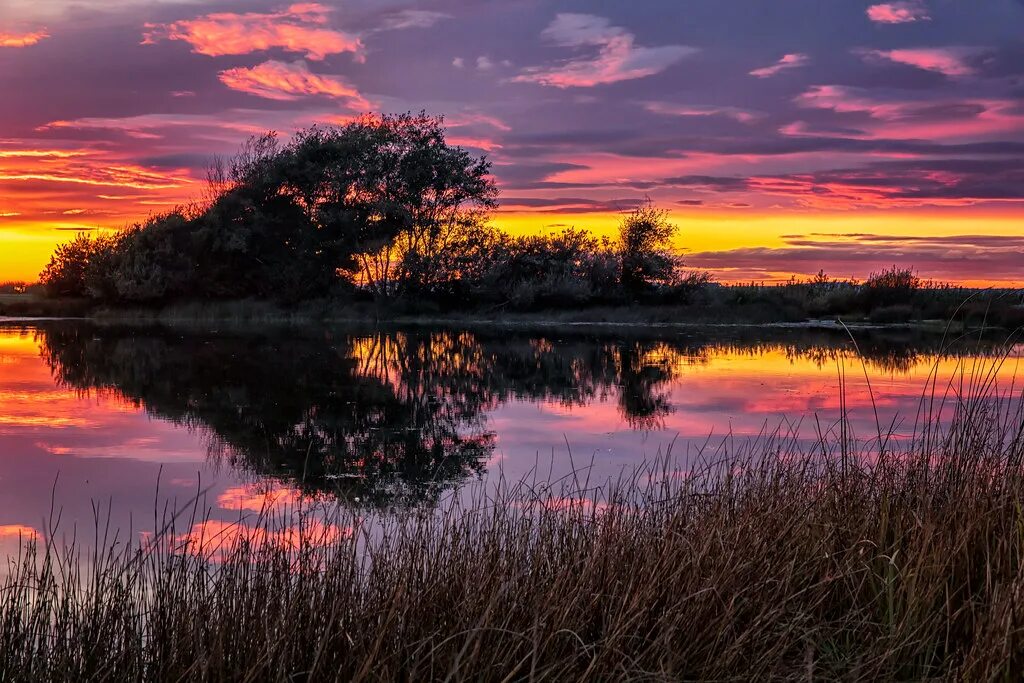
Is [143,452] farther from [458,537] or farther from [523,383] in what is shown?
[523,383]

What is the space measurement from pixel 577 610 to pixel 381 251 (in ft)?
110

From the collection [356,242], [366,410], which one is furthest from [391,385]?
[356,242]

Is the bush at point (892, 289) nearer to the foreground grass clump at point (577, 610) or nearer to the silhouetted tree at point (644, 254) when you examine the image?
the silhouetted tree at point (644, 254)

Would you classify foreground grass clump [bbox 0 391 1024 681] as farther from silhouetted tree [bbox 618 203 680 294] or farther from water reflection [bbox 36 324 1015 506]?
silhouetted tree [bbox 618 203 680 294]

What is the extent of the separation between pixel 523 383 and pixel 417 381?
1.80 m

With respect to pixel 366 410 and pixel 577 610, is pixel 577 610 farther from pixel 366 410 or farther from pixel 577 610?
pixel 366 410

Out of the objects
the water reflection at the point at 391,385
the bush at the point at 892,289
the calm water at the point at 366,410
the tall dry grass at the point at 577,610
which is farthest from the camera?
the bush at the point at 892,289

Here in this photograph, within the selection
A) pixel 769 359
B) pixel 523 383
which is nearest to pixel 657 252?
pixel 769 359

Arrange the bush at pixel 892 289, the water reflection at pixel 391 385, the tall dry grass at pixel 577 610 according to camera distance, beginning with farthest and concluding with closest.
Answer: the bush at pixel 892 289 < the water reflection at pixel 391 385 < the tall dry grass at pixel 577 610

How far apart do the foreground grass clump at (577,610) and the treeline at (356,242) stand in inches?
1203

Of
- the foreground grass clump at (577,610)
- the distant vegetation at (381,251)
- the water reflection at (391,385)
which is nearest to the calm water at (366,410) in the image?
the water reflection at (391,385)

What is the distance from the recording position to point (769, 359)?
827 inches

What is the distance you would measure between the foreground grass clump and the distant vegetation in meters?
30.4

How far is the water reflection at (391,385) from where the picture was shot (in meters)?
9.47
